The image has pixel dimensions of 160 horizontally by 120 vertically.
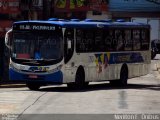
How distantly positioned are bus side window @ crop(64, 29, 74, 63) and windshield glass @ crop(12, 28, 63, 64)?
22cm

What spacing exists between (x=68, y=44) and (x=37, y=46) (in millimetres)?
1199

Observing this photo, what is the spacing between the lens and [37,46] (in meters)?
23.5

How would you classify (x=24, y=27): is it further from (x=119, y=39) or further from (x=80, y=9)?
(x=80, y=9)

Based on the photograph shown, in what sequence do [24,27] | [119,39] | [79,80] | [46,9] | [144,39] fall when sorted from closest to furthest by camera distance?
[24,27]
[79,80]
[119,39]
[144,39]
[46,9]

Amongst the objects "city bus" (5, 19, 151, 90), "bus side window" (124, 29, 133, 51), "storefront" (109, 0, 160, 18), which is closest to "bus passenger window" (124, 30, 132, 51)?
"bus side window" (124, 29, 133, 51)

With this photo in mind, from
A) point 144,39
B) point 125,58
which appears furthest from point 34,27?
point 144,39

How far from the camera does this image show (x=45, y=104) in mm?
18141

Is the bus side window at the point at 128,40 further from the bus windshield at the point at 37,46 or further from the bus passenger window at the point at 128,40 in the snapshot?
the bus windshield at the point at 37,46

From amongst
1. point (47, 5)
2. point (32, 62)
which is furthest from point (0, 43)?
point (32, 62)

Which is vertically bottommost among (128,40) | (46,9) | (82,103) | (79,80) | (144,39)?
(79,80)

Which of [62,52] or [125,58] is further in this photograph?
[125,58]

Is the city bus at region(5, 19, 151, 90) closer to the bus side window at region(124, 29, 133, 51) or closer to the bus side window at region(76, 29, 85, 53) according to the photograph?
the bus side window at region(76, 29, 85, 53)

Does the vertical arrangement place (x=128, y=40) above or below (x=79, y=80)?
above

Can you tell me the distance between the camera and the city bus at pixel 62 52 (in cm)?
2330
